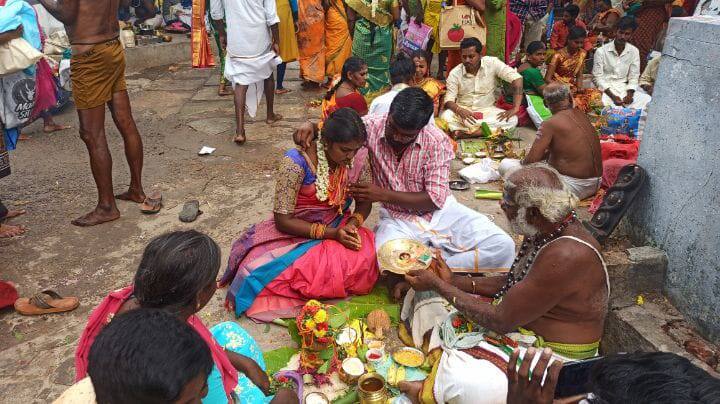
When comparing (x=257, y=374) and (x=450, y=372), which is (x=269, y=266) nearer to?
(x=257, y=374)

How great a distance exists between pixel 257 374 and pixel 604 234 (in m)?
2.36

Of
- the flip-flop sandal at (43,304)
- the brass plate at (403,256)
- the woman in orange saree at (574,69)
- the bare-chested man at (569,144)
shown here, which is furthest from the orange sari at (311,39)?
the flip-flop sandal at (43,304)

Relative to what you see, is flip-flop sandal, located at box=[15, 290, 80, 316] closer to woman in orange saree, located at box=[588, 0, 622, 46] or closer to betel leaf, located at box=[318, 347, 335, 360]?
betel leaf, located at box=[318, 347, 335, 360]

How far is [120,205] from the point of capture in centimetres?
480

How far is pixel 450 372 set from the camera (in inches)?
95.8

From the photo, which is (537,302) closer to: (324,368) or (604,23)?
(324,368)

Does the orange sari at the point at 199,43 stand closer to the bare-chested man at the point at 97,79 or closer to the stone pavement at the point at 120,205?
the stone pavement at the point at 120,205

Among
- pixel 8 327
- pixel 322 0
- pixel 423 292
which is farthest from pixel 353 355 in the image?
pixel 322 0

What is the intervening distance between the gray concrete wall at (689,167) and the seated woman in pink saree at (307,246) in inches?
71.3

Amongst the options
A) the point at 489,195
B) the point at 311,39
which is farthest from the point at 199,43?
the point at 489,195

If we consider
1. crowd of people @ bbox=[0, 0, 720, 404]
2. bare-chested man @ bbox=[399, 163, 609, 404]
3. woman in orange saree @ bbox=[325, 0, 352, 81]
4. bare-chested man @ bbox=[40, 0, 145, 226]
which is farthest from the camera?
woman in orange saree @ bbox=[325, 0, 352, 81]

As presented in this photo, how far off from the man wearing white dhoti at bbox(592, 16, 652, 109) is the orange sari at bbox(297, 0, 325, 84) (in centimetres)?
410

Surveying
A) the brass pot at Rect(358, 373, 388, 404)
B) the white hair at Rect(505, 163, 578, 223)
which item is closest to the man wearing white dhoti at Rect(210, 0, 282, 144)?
the brass pot at Rect(358, 373, 388, 404)

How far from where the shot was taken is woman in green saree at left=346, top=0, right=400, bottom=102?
760 cm
